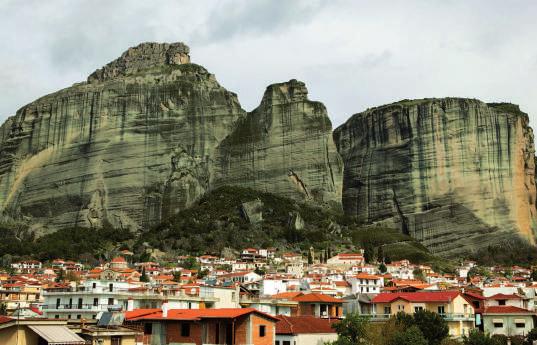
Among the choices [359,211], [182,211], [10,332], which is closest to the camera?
[10,332]

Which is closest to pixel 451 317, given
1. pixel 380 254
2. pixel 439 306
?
pixel 439 306

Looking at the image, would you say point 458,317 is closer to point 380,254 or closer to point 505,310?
point 505,310

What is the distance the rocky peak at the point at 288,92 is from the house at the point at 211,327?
147 m

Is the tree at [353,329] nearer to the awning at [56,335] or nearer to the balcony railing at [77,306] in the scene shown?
the balcony railing at [77,306]

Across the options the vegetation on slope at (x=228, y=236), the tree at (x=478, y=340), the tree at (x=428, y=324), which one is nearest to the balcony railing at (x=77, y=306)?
the tree at (x=428, y=324)

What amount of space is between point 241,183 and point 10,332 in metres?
153

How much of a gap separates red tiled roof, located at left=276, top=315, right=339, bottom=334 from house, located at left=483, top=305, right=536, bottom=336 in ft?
47.0

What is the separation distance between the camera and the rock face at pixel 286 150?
184 metres

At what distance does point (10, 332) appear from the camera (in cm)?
3484

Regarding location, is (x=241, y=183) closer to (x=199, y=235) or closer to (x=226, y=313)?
(x=199, y=235)

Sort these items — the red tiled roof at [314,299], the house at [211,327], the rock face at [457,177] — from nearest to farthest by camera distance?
the house at [211,327] < the red tiled roof at [314,299] < the rock face at [457,177]

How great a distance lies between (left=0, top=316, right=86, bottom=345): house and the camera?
34750 mm

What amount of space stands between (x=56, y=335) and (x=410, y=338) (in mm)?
23575

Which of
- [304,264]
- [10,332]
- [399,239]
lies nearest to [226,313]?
[10,332]
